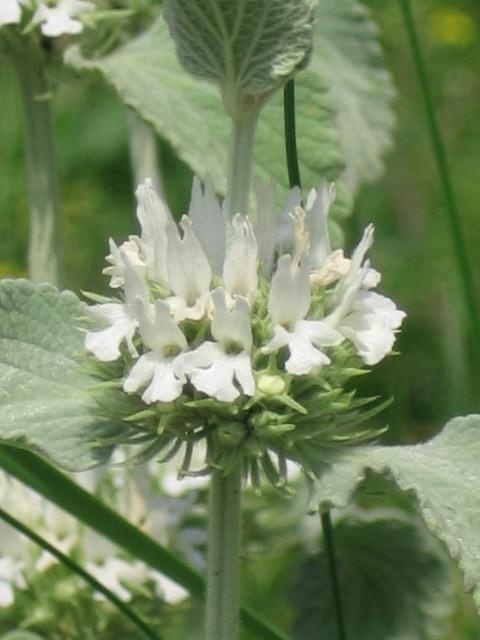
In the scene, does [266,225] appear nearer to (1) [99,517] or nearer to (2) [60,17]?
(1) [99,517]

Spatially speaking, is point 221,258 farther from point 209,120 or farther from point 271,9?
point 209,120

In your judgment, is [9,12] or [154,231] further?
[9,12]

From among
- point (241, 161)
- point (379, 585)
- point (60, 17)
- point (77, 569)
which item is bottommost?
point (379, 585)

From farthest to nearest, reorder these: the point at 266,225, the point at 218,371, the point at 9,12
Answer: the point at 9,12, the point at 266,225, the point at 218,371

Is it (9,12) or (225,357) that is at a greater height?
(9,12)

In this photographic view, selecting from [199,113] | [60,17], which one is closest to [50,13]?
[60,17]

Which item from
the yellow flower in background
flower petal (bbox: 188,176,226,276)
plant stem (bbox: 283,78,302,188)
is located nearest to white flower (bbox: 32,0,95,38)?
plant stem (bbox: 283,78,302,188)
